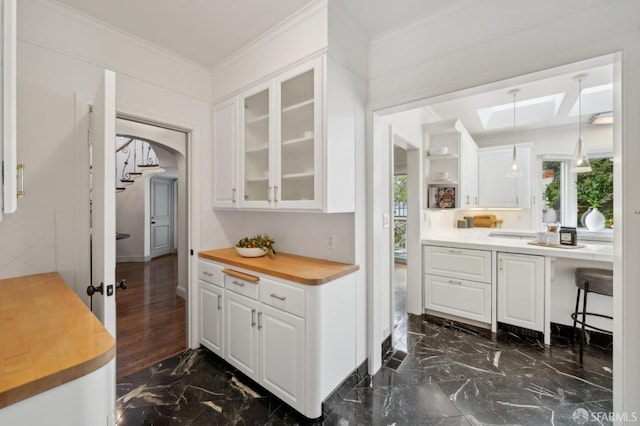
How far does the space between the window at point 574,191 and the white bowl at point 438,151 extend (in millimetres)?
2219

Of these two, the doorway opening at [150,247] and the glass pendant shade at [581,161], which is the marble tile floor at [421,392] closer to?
the doorway opening at [150,247]

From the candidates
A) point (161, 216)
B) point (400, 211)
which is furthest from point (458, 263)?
point (161, 216)

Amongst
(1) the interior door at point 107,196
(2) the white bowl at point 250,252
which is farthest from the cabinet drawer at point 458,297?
(1) the interior door at point 107,196

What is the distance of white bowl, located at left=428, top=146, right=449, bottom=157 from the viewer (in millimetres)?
3369

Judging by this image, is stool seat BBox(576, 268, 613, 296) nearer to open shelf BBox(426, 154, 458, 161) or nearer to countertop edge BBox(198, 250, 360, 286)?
open shelf BBox(426, 154, 458, 161)

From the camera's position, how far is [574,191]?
4156 millimetres

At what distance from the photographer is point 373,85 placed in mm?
2176

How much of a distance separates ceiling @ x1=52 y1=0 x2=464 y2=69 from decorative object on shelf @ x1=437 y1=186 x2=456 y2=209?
2121 mm

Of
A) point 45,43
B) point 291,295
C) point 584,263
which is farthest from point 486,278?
point 45,43

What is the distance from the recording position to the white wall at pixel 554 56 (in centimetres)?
133

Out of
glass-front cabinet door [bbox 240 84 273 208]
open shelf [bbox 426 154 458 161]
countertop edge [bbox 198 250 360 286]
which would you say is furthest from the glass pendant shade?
glass-front cabinet door [bbox 240 84 273 208]

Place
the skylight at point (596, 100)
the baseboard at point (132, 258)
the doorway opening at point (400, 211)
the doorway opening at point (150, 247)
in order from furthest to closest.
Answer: the baseboard at point (132, 258) → the doorway opening at point (400, 211) → the skylight at point (596, 100) → the doorway opening at point (150, 247)

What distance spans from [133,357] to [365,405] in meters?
2.07

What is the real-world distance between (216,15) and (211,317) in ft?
7.83
